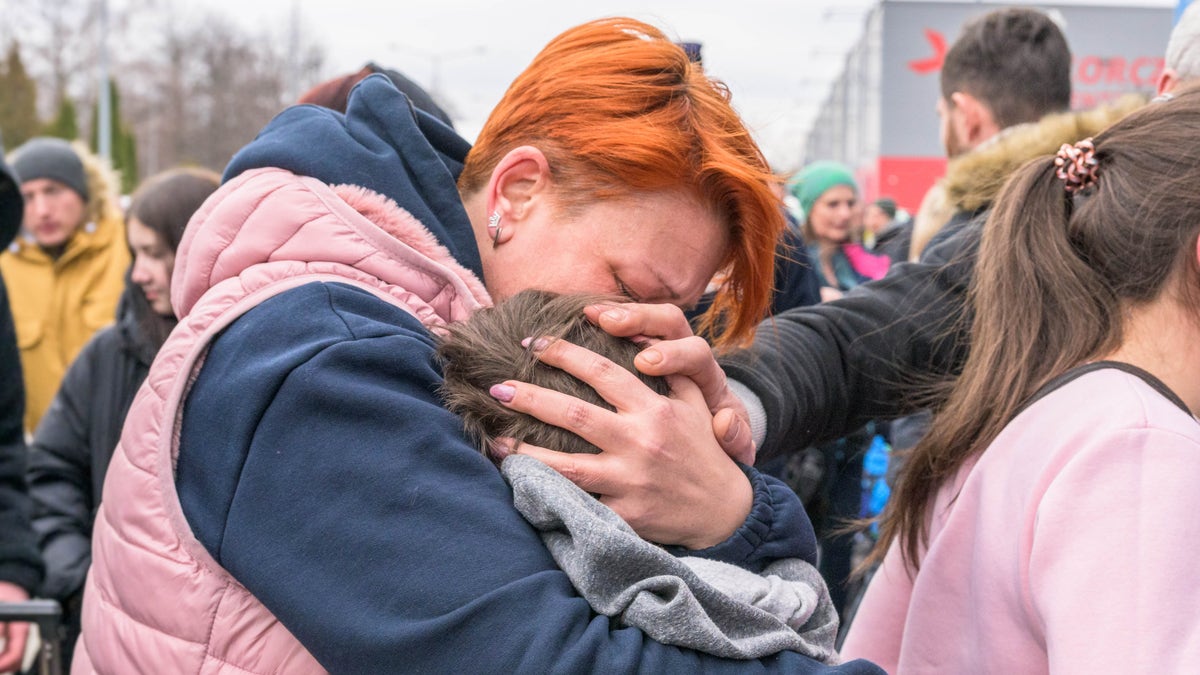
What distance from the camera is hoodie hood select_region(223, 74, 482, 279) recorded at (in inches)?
57.6

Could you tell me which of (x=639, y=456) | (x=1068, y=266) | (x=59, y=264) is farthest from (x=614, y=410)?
(x=59, y=264)

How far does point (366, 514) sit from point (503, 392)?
244 millimetres

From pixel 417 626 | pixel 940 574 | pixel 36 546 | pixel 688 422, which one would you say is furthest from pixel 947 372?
pixel 36 546

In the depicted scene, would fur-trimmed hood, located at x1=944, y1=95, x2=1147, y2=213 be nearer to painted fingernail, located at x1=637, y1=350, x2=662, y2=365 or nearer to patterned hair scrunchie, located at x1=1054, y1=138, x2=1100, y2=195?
patterned hair scrunchie, located at x1=1054, y1=138, x2=1100, y2=195

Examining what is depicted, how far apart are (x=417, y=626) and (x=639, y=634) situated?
0.23 meters

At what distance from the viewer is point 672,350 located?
146 centimetres

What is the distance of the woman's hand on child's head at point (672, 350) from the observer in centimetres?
143

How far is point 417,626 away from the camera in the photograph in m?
1.14

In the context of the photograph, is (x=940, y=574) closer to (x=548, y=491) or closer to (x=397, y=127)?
(x=548, y=491)

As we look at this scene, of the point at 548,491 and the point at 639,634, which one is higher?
the point at 548,491

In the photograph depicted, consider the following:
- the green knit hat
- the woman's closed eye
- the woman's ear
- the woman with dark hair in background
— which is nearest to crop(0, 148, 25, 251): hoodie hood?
the woman with dark hair in background

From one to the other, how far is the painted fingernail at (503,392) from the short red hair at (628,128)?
0.38 meters

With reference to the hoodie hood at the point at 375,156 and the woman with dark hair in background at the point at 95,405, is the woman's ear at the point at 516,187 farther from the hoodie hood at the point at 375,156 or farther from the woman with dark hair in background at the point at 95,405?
the woman with dark hair in background at the point at 95,405

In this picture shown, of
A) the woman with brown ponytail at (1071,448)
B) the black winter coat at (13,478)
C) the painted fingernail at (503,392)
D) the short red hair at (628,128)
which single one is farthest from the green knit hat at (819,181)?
the painted fingernail at (503,392)
